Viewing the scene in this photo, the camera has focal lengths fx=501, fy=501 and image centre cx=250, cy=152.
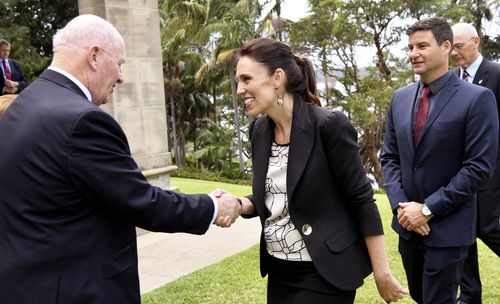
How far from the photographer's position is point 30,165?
2064 millimetres

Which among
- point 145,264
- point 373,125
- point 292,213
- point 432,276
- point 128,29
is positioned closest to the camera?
point 292,213

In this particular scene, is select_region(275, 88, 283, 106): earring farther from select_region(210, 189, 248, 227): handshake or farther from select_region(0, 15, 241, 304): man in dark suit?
select_region(0, 15, 241, 304): man in dark suit

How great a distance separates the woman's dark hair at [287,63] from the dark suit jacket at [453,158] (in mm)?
849

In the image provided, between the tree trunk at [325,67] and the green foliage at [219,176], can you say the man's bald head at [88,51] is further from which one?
the tree trunk at [325,67]

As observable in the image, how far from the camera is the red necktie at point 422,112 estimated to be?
3131 millimetres

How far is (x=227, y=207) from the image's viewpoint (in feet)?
9.11

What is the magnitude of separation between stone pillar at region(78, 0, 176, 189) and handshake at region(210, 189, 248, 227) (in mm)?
4421

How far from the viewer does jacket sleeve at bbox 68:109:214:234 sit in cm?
203

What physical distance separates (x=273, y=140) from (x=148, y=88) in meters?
5.04

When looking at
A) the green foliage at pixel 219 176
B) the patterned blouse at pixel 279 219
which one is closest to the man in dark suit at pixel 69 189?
the patterned blouse at pixel 279 219

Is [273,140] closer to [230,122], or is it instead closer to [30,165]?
[30,165]

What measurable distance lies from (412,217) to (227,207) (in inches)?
44.4

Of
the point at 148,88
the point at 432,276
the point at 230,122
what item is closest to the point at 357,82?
the point at 230,122

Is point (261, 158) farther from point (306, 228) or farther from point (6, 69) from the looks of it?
point (6, 69)
